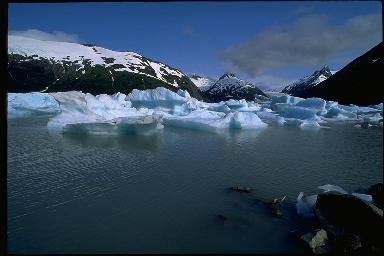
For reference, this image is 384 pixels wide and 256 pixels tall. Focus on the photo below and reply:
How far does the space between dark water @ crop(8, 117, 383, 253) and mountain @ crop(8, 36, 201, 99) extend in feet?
178

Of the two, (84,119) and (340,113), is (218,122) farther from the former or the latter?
(340,113)

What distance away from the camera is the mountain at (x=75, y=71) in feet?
222

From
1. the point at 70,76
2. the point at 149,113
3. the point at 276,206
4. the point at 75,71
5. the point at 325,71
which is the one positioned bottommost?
the point at 276,206

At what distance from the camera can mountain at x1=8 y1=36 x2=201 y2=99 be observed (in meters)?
67.7

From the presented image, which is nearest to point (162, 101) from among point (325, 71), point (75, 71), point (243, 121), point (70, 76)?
point (243, 121)

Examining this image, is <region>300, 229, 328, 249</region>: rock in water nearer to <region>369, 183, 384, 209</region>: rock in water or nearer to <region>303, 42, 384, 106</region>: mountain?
<region>369, 183, 384, 209</region>: rock in water

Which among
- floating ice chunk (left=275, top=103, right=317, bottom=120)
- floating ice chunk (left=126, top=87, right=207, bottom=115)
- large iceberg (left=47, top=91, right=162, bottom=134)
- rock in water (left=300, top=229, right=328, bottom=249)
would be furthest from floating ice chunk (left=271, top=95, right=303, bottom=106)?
rock in water (left=300, top=229, right=328, bottom=249)

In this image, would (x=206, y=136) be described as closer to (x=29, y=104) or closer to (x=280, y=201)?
(x=280, y=201)

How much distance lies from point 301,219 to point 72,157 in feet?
27.5

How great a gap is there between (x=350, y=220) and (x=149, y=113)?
80.0 feet

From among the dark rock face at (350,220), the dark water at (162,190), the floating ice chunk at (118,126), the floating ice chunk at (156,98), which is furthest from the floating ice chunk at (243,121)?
the dark rock face at (350,220)

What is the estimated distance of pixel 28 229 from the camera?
6352 mm

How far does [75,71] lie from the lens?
73.8 metres

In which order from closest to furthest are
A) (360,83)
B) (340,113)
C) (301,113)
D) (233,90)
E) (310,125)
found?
(310,125) < (301,113) < (340,113) < (360,83) < (233,90)
